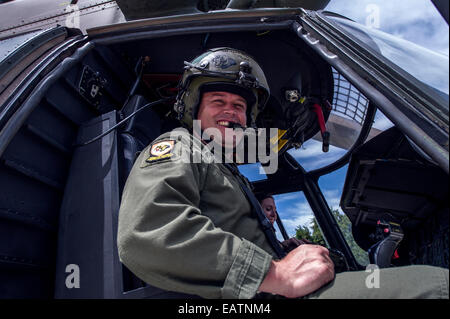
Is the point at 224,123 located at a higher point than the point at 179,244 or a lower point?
higher

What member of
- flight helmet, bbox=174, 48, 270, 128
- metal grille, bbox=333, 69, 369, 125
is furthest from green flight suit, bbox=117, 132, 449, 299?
metal grille, bbox=333, 69, 369, 125

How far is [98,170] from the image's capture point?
1.53 m

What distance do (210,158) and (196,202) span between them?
0.25 metres

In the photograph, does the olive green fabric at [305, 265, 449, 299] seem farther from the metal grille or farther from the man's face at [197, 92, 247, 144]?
the metal grille

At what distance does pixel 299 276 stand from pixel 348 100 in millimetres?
1549

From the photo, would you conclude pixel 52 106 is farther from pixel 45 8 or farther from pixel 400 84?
pixel 400 84

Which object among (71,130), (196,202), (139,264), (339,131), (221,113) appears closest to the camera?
(139,264)

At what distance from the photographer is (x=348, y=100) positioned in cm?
209

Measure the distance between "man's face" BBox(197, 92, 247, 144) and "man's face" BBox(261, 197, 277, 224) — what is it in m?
1.16

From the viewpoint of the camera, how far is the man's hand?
85 centimetres

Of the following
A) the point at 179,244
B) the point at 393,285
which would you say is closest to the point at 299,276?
the point at 393,285

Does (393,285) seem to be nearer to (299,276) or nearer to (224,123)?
(299,276)

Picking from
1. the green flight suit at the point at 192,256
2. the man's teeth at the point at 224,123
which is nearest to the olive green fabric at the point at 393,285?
the green flight suit at the point at 192,256
